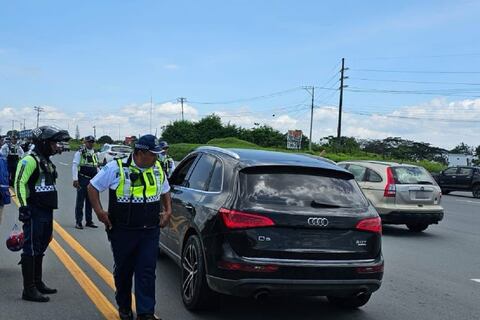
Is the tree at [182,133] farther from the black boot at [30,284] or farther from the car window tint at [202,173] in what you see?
the black boot at [30,284]

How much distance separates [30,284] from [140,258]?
160 centimetres

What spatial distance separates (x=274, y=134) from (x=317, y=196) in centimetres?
9681

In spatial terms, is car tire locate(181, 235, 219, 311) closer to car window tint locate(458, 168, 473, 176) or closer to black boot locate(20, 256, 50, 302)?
black boot locate(20, 256, 50, 302)

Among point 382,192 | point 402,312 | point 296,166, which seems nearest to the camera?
point 296,166

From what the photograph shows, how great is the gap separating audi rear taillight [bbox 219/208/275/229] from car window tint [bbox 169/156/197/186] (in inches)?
78.5

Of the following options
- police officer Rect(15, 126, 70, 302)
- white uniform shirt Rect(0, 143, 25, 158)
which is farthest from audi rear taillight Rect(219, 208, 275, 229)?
white uniform shirt Rect(0, 143, 25, 158)

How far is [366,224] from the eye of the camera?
5344 mm

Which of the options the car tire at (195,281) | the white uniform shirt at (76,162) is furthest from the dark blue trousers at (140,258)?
the white uniform shirt at (76,162)

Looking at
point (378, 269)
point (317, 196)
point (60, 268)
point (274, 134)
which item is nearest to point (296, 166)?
point (317, 196)

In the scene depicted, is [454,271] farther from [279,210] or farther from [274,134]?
[274,134]

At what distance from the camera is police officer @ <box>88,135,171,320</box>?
16.2ft

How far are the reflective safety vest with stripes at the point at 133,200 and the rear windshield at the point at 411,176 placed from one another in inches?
339

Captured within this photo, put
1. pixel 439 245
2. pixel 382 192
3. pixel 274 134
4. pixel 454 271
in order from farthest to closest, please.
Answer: pixel 274 134 → pixel 382 192 → pixel 439 245 → pixel 454 271

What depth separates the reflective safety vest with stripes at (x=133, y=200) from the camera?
4926mm
